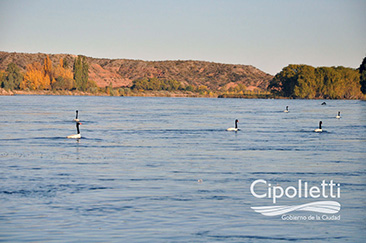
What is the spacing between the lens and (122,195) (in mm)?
19266

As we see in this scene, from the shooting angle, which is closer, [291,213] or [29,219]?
[29,219]

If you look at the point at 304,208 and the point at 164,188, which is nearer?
the point at 304,208

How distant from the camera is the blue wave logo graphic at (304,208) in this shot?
17.1 meters

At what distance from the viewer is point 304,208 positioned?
17578mm

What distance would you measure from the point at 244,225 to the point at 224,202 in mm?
2741

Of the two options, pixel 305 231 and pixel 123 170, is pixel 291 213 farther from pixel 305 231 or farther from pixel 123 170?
pixel 123 170

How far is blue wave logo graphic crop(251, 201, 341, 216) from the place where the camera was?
56.1 feet

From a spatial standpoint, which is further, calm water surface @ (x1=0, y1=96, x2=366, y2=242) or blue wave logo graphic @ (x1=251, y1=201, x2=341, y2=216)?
blue wave logo graphic @ (x1=251, y1=201, x2=341, y2=216)

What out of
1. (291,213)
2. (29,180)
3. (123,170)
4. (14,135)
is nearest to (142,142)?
(14,135)

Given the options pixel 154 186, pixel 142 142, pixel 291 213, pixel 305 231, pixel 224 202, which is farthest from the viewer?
pixel 142 142

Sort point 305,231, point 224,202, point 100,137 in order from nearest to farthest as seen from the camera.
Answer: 1. point 305,231
2. point 224,202
3. point 100,137

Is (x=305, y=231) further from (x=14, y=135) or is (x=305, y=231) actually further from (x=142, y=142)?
(x=14, y=135)

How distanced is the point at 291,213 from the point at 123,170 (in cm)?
995

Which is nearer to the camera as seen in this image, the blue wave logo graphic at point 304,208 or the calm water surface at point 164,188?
the calm water surface at point 164,188
